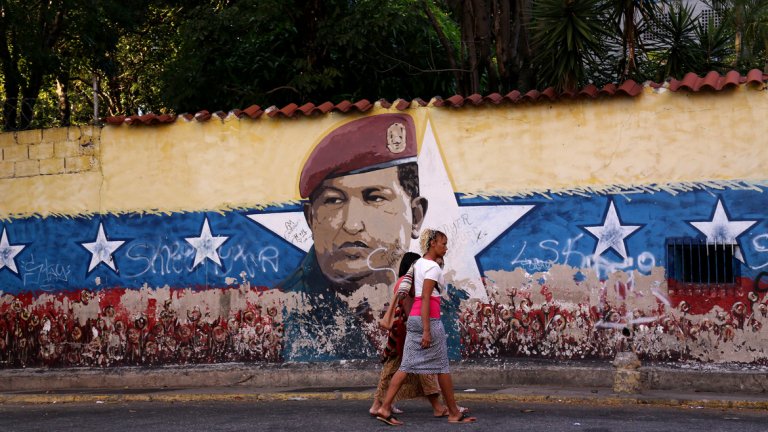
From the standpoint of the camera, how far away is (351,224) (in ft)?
39.8

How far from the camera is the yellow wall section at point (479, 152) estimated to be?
10.8 metres

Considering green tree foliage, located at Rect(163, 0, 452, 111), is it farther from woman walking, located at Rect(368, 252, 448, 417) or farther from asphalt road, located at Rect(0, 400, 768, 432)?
woman walking, located at Rect(368, 252, 448, 417)

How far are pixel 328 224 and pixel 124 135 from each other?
2985 mm

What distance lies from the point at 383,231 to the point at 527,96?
2319mm

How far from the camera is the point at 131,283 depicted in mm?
12867

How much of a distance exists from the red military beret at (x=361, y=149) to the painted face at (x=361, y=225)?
0.11m

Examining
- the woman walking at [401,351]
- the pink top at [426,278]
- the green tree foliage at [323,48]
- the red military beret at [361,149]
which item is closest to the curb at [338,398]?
the woman walking at [401,351]

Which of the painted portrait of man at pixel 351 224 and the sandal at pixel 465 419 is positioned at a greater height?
the painted portrait of man at pixel 351 224

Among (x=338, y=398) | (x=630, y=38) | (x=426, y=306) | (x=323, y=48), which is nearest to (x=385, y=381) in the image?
(x=426, y=306)

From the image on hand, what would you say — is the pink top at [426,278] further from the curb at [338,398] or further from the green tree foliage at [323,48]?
the green tree foliage at [323,48]

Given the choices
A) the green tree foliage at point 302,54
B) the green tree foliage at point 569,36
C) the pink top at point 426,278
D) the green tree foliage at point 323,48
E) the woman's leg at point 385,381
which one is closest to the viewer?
the pink top at point 426,278

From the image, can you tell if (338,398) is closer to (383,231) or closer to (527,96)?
(383,231)

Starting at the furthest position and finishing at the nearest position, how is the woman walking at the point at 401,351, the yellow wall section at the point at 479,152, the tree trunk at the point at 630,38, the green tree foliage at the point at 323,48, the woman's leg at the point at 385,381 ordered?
the green tree foliage at the point at 323,48
the tree trunk at the point at 630,38
the yellow wall section at the point at 479,152
the woman's leg at the point at 385,381
the woman walking at the point at 401,351

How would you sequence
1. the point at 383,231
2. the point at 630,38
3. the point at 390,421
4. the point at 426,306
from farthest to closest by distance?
the point at 630,38
the point at 383,231
the point at 390,421
the point at 426,306
